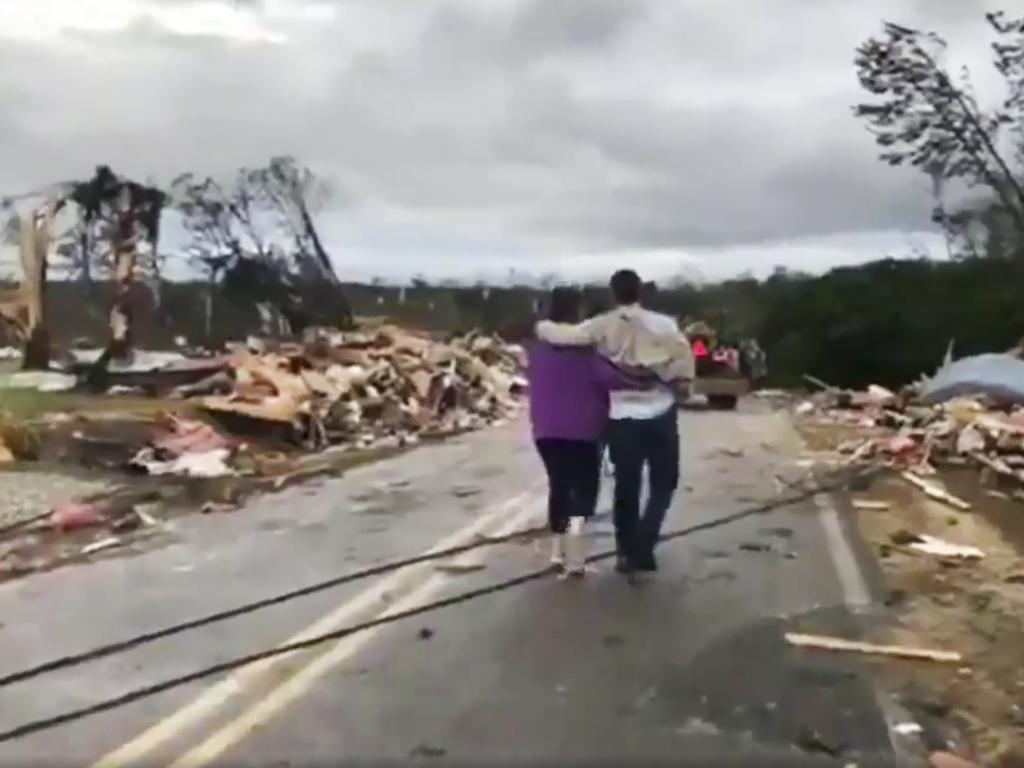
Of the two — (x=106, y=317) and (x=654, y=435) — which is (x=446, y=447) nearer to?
(x=106, y=317)

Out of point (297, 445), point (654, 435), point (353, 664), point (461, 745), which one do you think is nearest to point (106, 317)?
point (297, 445)

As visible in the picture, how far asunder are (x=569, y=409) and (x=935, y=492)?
6467 mm

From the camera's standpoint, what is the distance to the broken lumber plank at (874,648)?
7.25 m

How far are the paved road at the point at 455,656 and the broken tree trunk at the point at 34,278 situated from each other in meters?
5.81

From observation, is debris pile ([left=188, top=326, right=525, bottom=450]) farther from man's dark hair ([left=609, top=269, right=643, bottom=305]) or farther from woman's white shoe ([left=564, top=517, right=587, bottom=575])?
man's dark hair ([left=609, top=269, right=643, bottom=305])

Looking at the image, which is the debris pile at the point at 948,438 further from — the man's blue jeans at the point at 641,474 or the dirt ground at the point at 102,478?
the man's blue jeans at the point at 641,474

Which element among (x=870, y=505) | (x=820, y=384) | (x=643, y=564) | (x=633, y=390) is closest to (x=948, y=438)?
(x=870, y=505)

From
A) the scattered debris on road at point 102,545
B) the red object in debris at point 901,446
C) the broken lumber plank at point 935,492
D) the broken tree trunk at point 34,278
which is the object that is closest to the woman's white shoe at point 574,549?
the scattered debris on road at point 102,545

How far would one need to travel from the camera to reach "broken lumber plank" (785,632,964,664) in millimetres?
7250

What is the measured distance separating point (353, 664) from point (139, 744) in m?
1.45

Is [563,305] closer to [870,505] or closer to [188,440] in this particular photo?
[870,505]

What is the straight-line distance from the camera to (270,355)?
69.2 feet

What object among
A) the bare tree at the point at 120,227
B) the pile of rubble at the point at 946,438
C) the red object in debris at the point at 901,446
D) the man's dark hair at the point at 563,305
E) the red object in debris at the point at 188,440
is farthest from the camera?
the red object in debris at the point at 901,446

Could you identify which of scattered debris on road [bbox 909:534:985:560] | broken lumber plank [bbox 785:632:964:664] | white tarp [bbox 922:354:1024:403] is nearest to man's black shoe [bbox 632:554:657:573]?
broken lumber plank [bbox 785:632:964:664]
